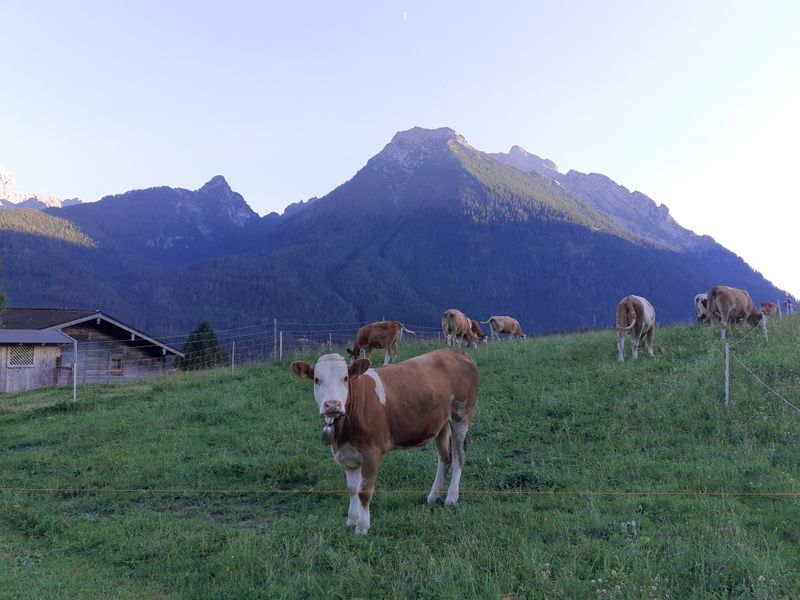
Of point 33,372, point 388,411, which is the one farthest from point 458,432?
point 33,372

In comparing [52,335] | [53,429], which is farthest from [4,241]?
[53,429]

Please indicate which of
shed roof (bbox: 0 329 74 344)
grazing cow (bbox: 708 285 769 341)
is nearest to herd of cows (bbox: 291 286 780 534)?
grazing cow (bbox: 708 285 769 341)

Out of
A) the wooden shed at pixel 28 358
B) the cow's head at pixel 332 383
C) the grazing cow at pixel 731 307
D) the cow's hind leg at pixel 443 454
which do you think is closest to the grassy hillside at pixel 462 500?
the cow's hind leg at pixel 443 454

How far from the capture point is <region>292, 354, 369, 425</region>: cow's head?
5637 mm

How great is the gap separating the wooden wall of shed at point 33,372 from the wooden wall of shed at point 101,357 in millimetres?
597

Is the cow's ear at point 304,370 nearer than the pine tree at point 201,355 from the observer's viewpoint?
Yes

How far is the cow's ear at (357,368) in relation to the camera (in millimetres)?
6153

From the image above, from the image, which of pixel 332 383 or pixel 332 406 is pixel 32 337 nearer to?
pixel 332 383

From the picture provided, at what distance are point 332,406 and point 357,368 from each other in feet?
2.38

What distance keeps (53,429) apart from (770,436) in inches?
554

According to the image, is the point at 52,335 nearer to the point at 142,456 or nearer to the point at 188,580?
the point at 142,456

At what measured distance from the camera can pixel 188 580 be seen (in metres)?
5.00

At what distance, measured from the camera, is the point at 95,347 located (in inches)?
1172

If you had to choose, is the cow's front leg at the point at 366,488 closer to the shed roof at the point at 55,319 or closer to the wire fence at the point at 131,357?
the wire fence at the point at 131,357
